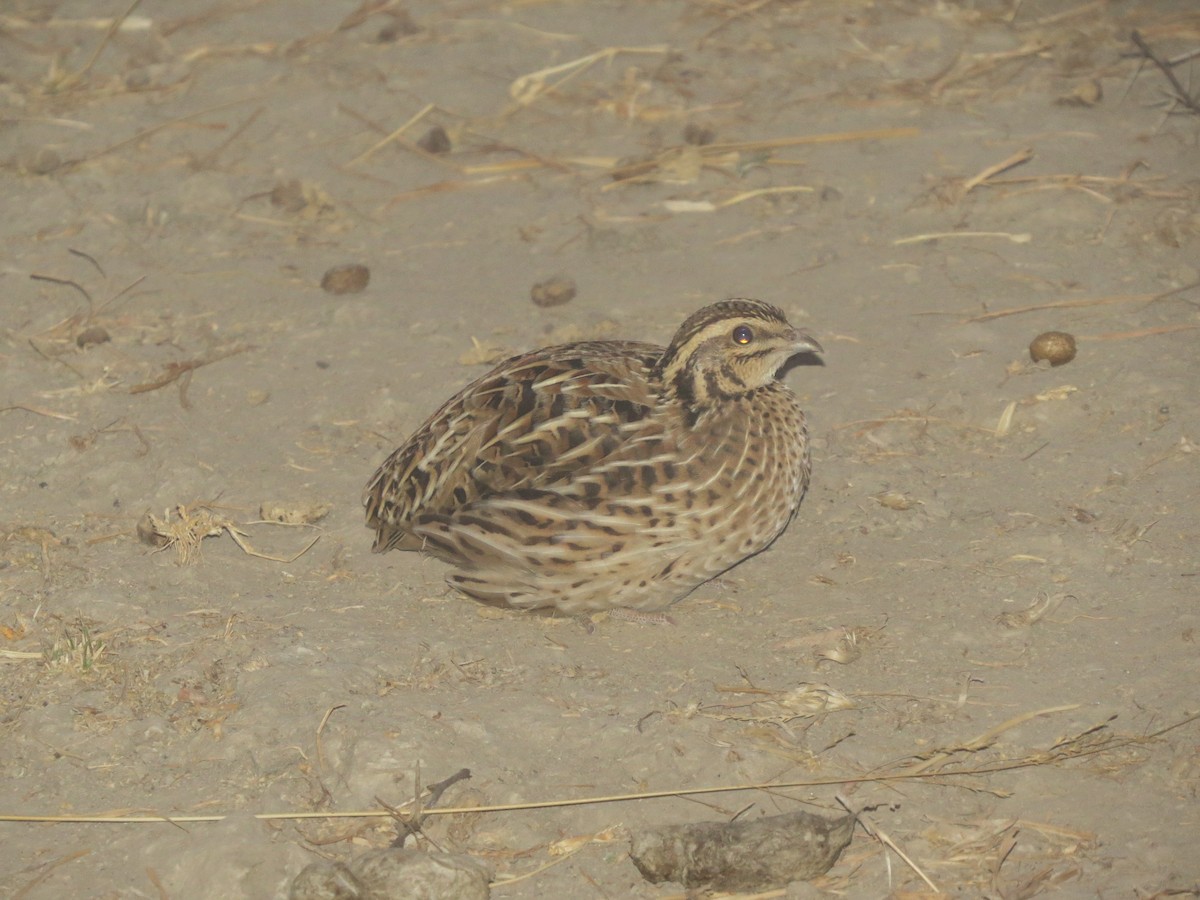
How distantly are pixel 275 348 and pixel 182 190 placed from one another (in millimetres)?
1630

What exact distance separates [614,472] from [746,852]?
1.45 m

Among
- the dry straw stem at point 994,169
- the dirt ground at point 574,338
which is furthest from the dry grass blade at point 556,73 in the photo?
the dry straw stem at point 994,169

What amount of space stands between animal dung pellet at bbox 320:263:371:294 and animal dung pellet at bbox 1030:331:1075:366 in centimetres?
318

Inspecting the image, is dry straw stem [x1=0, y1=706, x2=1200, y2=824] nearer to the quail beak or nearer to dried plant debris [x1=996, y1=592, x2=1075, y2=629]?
dried plant debris [x1=996, y1=592, x2=1075, y2=629]

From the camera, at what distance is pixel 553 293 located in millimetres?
6734

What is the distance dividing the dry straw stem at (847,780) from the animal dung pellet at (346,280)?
3.26m

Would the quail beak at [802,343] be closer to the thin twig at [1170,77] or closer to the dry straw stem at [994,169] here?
the dry straw stem at [994,169]

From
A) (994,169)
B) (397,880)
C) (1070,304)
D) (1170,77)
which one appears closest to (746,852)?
(397,880)

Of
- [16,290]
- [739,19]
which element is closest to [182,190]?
[16,290]

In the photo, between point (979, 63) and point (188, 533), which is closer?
point (188, 533)

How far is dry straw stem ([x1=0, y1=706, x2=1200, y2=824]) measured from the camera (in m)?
4.24

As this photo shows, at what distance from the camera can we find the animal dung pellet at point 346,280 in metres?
6.93

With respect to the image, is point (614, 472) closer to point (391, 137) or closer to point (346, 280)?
point (346, 280)

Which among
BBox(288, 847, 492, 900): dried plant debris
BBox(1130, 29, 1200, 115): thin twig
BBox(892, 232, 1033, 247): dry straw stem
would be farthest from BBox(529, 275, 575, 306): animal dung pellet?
BBox(1130, 29, 1200, 115): thin twig
